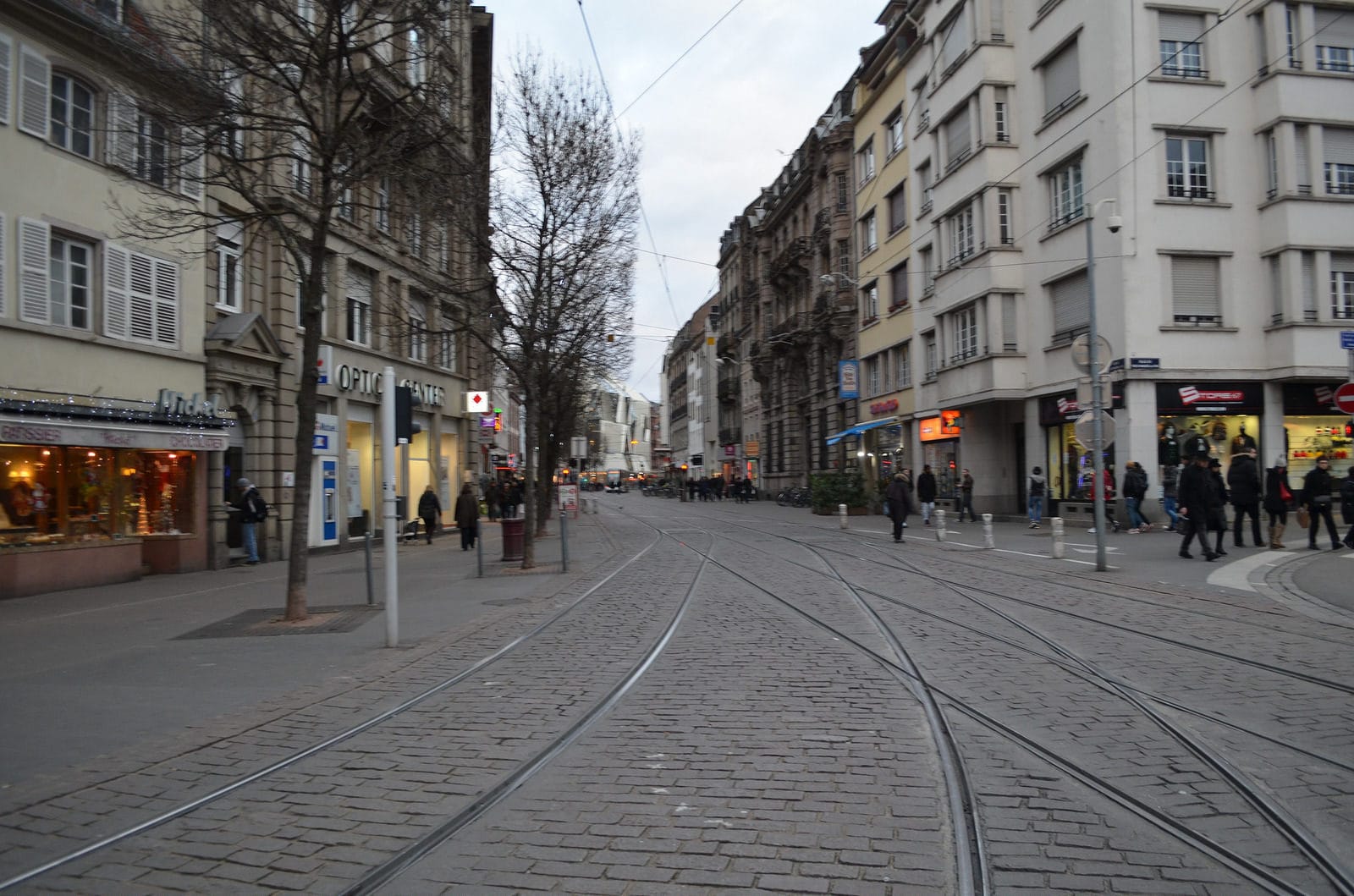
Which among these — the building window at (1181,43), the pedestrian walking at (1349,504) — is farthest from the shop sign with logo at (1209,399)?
the building window at (1181,43)

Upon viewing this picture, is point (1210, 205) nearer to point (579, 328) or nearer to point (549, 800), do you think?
point (579, 328)

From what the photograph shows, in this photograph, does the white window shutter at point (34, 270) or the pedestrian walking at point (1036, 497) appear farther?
the pedestrian walking at point (1036, 497)

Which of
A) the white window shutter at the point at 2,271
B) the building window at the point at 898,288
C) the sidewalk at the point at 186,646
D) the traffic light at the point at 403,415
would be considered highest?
the building window at the point at 898,288

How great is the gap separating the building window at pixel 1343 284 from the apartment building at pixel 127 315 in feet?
68.7

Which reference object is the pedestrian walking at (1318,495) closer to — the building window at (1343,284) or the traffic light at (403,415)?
the building window at (1343,284)

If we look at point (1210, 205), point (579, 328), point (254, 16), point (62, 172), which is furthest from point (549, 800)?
point (1210, 205)

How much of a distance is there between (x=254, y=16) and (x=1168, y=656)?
11732 millimetres

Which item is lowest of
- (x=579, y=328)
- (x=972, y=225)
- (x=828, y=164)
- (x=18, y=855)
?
(x=18, y=855)

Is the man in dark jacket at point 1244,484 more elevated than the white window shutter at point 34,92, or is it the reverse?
the white window shutter at point 34,92

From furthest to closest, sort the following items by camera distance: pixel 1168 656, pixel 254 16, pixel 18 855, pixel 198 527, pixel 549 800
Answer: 1. pixel 198 527
2. pixel 254 16
3. pixel 1168 656
4. pixel 549 800
5. pixel 18 855

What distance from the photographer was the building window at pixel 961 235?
31.2 m

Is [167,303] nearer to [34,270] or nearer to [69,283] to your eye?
[69,283]

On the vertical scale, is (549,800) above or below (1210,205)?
below

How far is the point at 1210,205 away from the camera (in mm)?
24703
